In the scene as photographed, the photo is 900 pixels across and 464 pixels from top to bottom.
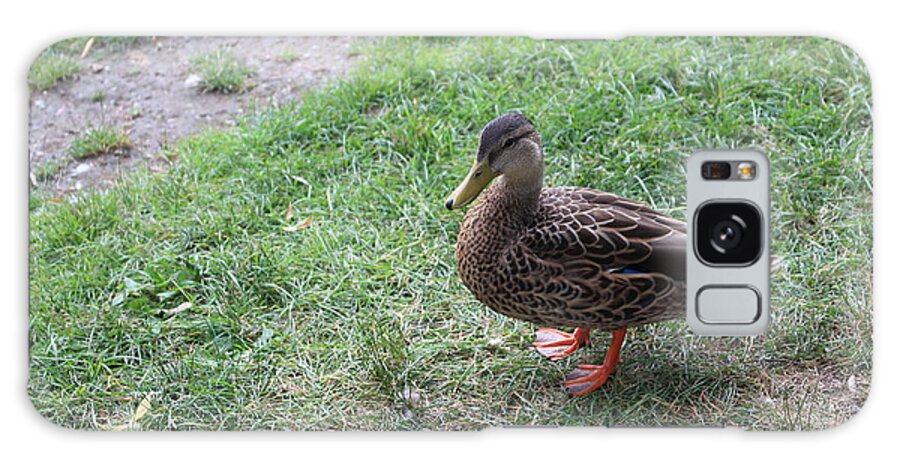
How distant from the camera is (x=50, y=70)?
4344mm

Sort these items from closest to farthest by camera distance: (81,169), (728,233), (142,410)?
(728,233)
(142,410)
(81,169)

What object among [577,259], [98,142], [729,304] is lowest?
[729,304]

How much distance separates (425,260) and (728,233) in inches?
44.7

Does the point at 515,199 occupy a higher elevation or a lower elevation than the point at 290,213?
higher

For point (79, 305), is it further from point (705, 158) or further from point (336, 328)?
point (705, 158)

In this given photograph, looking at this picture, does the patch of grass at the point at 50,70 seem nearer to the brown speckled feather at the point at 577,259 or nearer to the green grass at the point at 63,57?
the green grass at the point at 63,57

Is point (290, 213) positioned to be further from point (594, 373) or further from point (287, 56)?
point (594, 373)

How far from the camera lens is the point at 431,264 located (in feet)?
14.2

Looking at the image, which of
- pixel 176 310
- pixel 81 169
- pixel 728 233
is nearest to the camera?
pixel 728 233

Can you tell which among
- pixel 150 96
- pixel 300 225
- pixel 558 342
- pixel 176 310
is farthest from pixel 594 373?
pixel 150 96

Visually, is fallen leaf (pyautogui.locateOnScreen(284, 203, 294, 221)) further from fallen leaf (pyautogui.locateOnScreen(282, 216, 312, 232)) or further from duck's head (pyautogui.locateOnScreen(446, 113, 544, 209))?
duck's head (pyautogui.locateOnScreen(446, 113, 544, 209))

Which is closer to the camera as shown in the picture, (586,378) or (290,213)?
(586,378)

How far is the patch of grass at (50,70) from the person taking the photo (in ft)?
14.2

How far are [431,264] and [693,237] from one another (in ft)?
3.26
